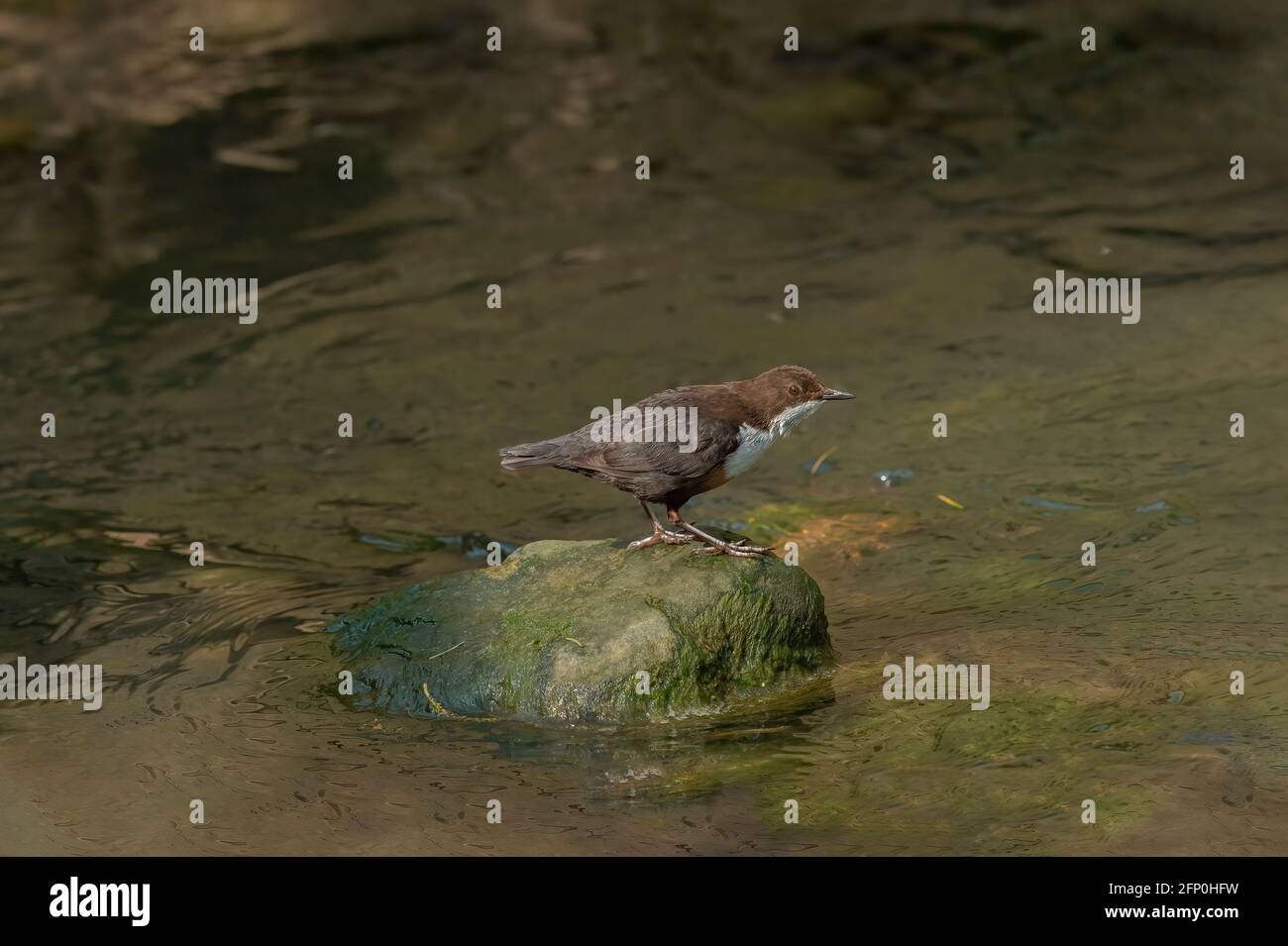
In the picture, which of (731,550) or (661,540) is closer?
(731,550)

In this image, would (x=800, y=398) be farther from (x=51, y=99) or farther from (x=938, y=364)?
(x=51, y=99)

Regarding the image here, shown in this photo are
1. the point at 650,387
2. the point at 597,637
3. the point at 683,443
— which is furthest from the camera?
the point at 650,387

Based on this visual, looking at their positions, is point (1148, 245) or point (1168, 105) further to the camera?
point (1168, 105)

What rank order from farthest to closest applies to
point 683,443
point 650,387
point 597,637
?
point 650,387
point 683,443
point 597,637

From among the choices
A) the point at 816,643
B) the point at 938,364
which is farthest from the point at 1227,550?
the point at 938,364

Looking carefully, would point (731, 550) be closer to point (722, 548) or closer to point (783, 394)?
point (722, 548)

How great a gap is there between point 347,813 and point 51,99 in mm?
11406

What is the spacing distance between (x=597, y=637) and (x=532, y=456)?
2.75 feet

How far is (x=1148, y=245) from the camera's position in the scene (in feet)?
40.0

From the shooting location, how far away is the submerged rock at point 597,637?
6.28 meters

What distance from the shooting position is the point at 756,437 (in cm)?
672

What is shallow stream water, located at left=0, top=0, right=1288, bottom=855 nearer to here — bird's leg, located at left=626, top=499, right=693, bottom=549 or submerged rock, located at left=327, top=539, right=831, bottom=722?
submerged rock, located at left=327, top=539, right=831, bottom=722

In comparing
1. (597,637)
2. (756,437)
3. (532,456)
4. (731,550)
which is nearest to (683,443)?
(756,437)

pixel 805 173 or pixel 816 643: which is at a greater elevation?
pixel 805 173
